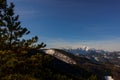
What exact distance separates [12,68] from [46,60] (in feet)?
16.6

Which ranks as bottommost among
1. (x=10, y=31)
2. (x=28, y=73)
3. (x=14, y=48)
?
(x=28, y=73)

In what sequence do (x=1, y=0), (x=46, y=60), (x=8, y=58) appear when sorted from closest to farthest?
(x=8, y=58) → (x=1, y=0) → (x=46, y=60)

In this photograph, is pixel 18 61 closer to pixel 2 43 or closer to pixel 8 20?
pixel 2 43

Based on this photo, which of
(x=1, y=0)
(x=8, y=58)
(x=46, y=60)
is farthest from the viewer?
(x=46, y=60)

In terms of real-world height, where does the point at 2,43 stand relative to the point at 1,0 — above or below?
below

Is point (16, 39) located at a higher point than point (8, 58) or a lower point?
higher

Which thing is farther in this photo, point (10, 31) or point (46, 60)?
point (46, 60)

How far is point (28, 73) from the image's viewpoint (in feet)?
99.9

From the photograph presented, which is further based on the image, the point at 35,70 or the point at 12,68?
the point at 35,70

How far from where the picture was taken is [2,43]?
29422 mm

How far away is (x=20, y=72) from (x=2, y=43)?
147 inches

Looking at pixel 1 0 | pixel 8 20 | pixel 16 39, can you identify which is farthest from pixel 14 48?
pixel 1 0

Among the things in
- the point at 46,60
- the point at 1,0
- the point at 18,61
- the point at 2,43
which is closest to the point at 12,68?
the point at 18,61

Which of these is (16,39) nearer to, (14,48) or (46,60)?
(14,48)
